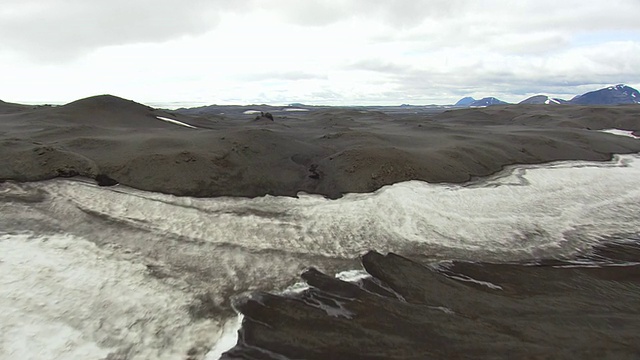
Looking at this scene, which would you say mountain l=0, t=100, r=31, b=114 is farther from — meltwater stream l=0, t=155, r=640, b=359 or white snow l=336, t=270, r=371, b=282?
white snow l=336, t=270, r=371, b=282

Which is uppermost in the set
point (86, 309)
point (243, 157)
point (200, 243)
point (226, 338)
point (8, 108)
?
point (8, 108)

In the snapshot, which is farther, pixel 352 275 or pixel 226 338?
pixel 352 275

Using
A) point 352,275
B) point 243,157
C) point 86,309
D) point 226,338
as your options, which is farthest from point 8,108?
point 226,338

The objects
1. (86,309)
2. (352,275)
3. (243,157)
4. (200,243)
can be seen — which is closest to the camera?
(86,309)

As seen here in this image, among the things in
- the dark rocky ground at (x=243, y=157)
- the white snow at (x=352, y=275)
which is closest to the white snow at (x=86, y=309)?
the white snow at (x=352, y=275)

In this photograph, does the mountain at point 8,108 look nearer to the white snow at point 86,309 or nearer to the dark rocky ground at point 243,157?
the dark rocky ground at point 243,157

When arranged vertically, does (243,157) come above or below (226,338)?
above

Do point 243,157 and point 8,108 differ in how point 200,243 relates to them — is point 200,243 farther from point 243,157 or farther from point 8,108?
point 8,108

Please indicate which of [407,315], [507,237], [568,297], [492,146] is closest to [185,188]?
[407,315]
